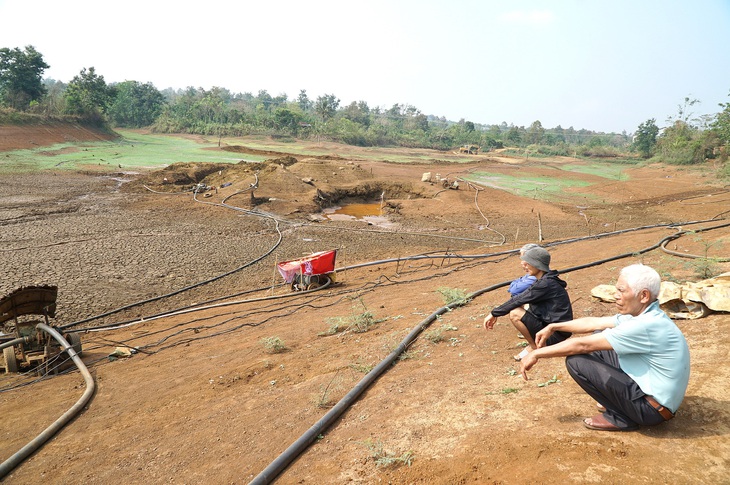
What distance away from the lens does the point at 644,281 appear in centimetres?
266

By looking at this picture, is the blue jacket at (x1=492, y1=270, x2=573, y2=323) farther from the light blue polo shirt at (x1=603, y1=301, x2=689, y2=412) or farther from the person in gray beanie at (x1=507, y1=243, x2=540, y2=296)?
the light blue polo shirt at (x1=603, y1=301, x2=689, y2=412)

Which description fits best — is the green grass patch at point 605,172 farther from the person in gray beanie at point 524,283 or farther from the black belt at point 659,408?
the black belt at point 659,408

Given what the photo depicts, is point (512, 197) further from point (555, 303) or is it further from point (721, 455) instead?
point (721, 455)

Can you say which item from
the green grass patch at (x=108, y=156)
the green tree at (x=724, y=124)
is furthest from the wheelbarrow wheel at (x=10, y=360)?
the green tree at (x=724, y=124)

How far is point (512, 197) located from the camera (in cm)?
2114

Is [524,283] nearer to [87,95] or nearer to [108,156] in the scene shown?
[108,156]

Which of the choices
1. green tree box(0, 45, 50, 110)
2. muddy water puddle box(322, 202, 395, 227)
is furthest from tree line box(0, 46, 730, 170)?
muddy water puddle box(322, 202, 395, 227)

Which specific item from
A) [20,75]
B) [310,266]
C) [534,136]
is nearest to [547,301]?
[310,266]

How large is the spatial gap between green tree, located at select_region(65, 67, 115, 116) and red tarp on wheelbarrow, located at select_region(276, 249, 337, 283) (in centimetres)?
3758

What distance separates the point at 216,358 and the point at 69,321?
3.67 metres

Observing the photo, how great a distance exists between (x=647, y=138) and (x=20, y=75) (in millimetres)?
60522

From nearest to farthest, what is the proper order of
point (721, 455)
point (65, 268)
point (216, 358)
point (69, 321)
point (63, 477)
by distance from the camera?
point (721, 455)
point (63, 477)
point (216, 358)
point (69, 321)
point (65, 268)

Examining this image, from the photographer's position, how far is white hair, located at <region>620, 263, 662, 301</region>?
8.68 feet

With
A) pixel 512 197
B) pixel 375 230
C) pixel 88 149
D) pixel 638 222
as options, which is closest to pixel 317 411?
pixel 375 230
